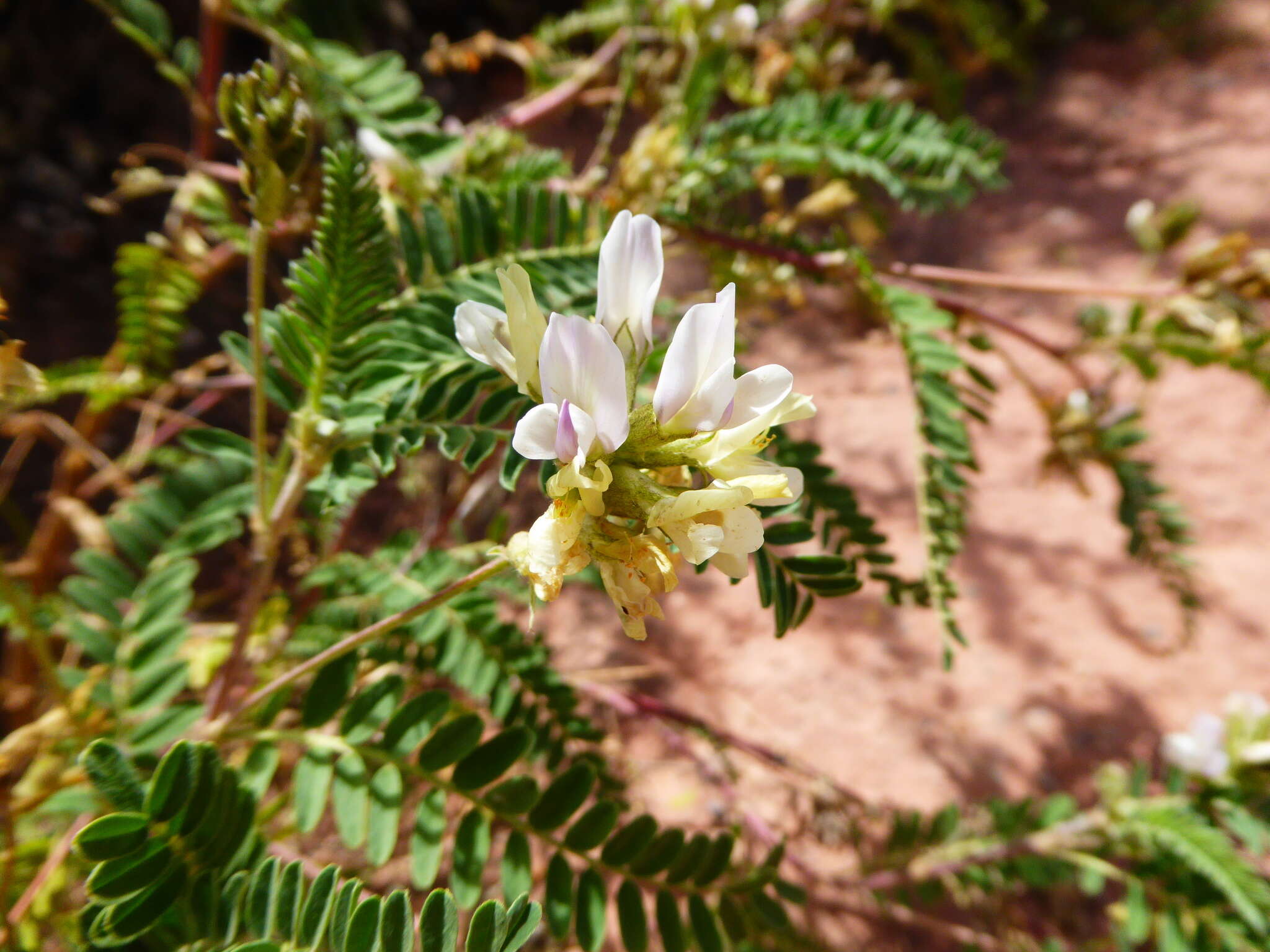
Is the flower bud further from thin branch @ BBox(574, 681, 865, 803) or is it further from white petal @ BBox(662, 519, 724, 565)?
thin branch @ BBox(574, 681, 865, 803)

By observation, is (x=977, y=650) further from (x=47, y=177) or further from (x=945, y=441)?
(x=47, y=177)

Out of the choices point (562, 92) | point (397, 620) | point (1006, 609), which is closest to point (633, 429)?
point (397, 620)

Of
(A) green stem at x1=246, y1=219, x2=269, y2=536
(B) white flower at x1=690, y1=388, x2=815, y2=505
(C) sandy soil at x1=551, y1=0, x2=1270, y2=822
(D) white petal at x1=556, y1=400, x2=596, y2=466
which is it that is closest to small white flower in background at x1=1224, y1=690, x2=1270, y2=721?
(C) sandy soil at x1=551, y1=0, x2=1270, y2=822

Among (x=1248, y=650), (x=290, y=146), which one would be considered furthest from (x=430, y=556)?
(x=1248, y=650)

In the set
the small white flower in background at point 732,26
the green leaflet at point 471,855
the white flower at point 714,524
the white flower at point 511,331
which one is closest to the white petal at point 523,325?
the white flower at point 511,331

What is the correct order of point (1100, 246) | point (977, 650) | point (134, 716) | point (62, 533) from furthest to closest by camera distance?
1. point (1100, 246)
2. point (977, 650)
3. point (62, 533)
4. point (134, 716)

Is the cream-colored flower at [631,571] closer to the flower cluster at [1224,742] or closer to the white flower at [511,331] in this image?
the white flower at [511,331]

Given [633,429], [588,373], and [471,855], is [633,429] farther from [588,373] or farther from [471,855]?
[471,855]

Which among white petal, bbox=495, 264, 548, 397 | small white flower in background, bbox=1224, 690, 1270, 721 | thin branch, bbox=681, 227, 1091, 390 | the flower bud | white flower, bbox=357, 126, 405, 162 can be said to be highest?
white flower, bbox=357, 126, 405, 162
